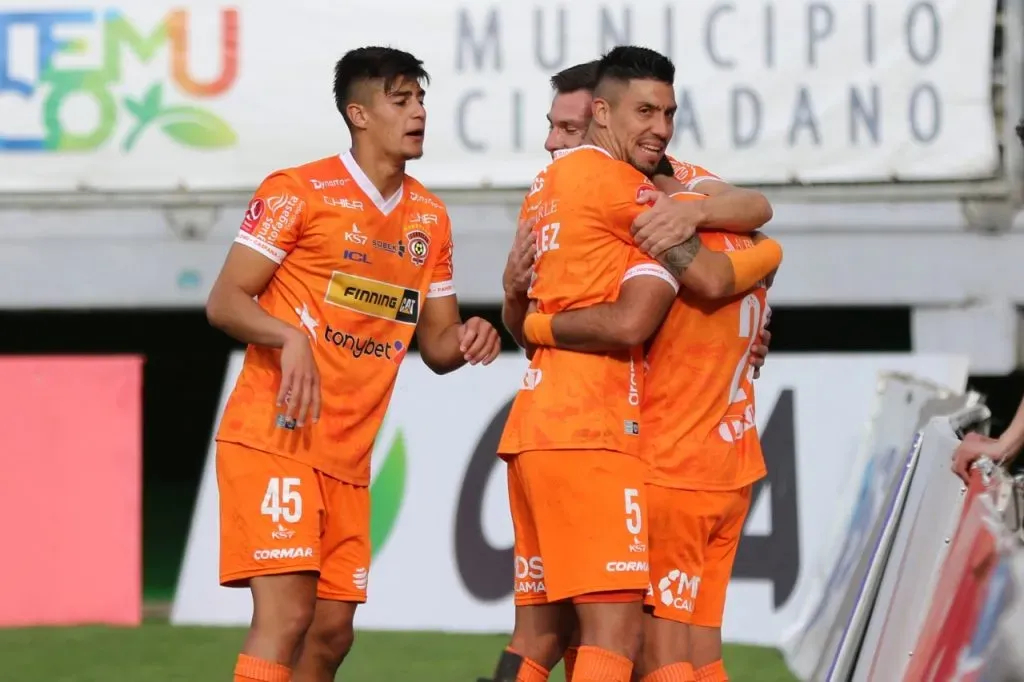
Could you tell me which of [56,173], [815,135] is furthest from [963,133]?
[56,173]

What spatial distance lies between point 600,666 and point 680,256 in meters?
1.04

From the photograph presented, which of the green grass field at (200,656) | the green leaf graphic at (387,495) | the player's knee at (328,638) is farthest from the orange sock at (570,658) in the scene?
the green leaf graphic at (387,495)

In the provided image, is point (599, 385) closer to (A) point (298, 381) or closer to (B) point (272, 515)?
(A) point (298, 381)

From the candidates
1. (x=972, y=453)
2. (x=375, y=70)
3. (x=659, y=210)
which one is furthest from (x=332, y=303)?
(x=972, y=453)

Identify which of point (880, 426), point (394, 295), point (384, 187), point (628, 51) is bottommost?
point (880, 426)

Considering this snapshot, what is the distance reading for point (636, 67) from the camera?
4508mm

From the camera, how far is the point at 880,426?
26.5 feet

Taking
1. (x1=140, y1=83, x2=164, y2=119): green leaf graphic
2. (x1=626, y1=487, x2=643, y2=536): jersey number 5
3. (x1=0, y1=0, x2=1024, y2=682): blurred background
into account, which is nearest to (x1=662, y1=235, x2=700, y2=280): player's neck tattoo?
(x1=626, y1=487, x2=643, y2=536): jersey number 5

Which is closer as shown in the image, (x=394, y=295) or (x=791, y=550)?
(x=394, y=295)

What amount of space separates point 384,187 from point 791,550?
3872mm

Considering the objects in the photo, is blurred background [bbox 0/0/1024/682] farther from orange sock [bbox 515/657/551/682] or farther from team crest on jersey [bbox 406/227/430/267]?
orange sock [bbox 515/657/551/682]

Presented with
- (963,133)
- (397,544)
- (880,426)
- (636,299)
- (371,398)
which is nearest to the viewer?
(636,299)

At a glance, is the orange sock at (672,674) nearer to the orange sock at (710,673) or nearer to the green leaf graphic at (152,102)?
the orange sock at (710,673)

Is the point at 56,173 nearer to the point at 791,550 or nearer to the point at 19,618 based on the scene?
the point at 19,618
